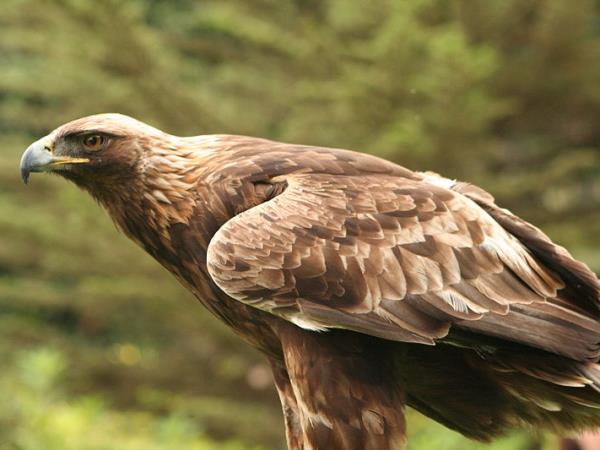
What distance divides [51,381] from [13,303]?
597 centimetres

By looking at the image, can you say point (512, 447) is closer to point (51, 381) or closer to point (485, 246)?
point (51, 381)

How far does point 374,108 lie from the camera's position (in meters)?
9.59

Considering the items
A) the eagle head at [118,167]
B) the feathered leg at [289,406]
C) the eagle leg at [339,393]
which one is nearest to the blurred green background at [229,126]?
the feathered leg at [289,406]

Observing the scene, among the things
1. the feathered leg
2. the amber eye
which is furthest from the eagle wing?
the amber eye

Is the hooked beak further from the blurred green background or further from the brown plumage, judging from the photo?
the blurred green background

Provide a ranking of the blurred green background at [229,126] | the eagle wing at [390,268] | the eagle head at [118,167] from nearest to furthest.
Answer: the eagle wing at [390,268]
the eagle head at [118,167]
the blurred green background at [229,126]

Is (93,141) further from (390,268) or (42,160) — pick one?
(390,268)

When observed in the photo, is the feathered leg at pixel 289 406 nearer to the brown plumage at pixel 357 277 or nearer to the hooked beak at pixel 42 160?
the brown plumage at pixel 357 277

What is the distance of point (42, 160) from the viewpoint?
4262 mm

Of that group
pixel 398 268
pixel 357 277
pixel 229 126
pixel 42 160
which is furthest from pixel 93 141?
pixel 229 126

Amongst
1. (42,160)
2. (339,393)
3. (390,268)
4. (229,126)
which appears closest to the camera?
(339,393)

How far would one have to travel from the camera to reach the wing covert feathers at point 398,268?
3.89 meters

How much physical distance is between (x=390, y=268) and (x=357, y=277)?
0.14m

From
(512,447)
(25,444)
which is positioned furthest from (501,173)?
(25,444)
